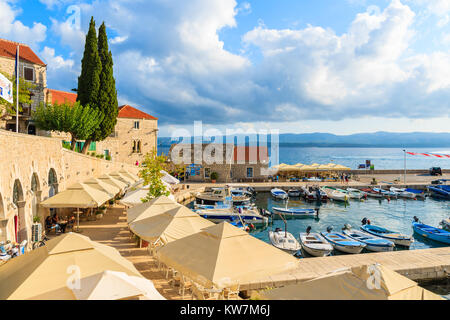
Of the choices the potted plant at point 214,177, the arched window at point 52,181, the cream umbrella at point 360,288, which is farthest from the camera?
the potted plant at point 214,177

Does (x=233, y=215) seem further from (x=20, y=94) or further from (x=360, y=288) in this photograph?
(x=20, y=94)

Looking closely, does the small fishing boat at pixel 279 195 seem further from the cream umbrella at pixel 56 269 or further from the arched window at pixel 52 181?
the cream umbrella at pixel 56 269

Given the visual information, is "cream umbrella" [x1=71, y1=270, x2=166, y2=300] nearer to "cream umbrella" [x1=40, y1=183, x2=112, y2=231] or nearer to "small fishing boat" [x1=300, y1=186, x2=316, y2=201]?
"cream umbrella" [x1=40, y1=183, x2=112, y2=231]

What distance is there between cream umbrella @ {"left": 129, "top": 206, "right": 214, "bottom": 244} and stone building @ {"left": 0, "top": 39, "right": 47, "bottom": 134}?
23.9 meters

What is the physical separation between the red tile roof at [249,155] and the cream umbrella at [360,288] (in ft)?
126

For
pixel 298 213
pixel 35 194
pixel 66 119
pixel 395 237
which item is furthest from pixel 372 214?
pixel 66 119

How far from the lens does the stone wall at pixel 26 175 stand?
10273 mm

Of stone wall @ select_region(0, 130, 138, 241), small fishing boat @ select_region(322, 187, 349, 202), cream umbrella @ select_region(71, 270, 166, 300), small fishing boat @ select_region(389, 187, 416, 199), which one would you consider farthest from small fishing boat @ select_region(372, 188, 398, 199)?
cream umbrella @ select_region(71, 270, 166, 300)

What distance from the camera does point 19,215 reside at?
1196cm

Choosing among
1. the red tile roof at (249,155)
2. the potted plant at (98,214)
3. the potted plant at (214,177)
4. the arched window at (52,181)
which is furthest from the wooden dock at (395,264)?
the red tile roof at (249,155)

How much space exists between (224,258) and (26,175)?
10727 millimetres

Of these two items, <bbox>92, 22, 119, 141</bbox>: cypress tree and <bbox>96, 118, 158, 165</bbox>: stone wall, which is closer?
<bbox>92, 22, 119, 141</bbox>: cypress tree

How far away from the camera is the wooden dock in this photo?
447 inches

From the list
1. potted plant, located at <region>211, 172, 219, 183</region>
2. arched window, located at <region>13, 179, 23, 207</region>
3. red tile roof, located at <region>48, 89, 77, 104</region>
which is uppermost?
red tile roof, located at <region>48, 89, 77, 104</region>
